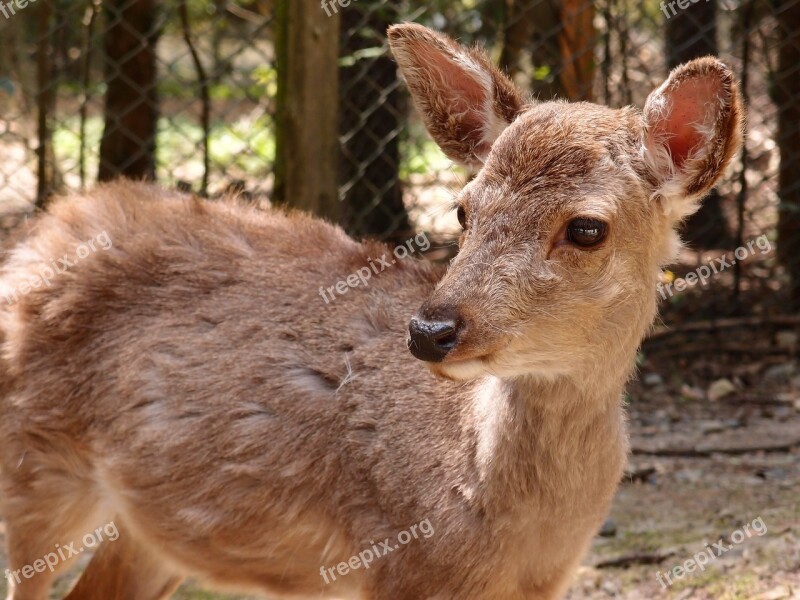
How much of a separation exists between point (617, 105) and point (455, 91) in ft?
11.8

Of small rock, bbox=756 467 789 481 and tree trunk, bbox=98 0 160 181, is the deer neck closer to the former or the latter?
small rock, bbox=756 467 789 481

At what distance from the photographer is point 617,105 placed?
7.09m

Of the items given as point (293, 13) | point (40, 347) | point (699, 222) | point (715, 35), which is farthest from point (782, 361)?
point (40, 347)

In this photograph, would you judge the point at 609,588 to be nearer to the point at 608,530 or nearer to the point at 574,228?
the point at 608,530

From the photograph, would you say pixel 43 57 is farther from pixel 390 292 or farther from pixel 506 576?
pixel 506 576

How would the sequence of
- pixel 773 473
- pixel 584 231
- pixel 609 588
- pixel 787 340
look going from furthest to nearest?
pixel 787 340
pixel 773 473
pixel 609 588
pixel 584 231

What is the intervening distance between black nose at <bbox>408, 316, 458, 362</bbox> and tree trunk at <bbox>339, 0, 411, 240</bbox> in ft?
12.3

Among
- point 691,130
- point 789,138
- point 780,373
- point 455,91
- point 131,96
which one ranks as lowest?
point 780,373

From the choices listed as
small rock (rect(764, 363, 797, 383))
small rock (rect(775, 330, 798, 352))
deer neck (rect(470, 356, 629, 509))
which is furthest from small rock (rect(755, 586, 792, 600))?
small rock (rect(775, 330, 798, 352))

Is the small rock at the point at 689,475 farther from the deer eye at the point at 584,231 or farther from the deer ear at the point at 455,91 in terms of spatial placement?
the deer eye at the point at 584,231

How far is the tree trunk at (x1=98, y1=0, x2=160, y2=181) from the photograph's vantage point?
6.77 meters

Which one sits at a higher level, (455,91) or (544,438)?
(455,91)

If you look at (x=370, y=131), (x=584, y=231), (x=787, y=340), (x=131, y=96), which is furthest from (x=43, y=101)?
(x=787, y=340)

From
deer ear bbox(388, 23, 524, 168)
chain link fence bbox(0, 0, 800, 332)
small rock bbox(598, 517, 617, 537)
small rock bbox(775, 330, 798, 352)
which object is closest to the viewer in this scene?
deer ear bbox(388, 23, 524, 168)
